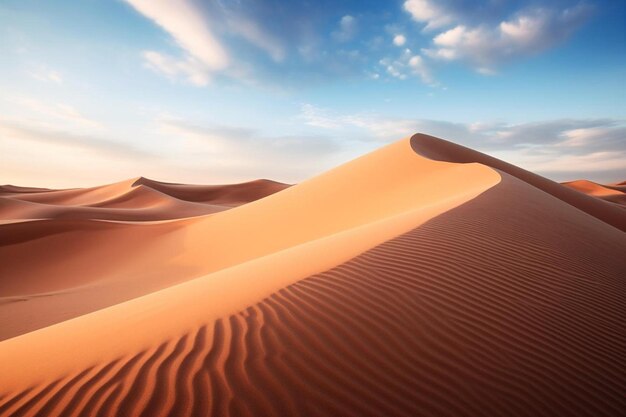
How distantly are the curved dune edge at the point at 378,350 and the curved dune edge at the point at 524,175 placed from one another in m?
12.4

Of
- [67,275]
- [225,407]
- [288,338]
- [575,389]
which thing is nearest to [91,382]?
[225,407]

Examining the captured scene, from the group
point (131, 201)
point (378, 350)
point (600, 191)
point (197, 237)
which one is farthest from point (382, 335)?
point (600, 191)

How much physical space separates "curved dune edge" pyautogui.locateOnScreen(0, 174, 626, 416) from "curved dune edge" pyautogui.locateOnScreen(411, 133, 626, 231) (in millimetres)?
12422

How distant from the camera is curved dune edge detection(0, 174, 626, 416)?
1999 mm

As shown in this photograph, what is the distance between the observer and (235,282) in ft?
13.3

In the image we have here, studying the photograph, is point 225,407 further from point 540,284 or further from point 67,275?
point 67,275

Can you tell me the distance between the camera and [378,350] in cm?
240

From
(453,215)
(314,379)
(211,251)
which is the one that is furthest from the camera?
(211,251)

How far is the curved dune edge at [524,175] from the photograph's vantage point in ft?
46.3

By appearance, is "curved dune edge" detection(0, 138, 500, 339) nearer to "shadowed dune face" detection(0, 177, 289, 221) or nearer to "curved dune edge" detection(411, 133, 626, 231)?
"curved dune edge" detection(411, 133, 626, 231)

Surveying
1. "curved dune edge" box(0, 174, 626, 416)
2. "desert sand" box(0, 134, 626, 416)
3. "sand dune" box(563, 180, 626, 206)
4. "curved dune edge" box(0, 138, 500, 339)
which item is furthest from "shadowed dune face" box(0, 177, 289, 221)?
"sand dune" box(563, 180, 626, 206)

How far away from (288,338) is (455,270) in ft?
6.64

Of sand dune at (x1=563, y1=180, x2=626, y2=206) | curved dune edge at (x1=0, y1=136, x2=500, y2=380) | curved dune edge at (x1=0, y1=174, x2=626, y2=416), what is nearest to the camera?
curved dune edge at (x1=0, y1=174, x2=626, y2=416)

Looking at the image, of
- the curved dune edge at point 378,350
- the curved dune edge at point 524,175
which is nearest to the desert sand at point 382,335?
the curved dune edge at point 378,350
